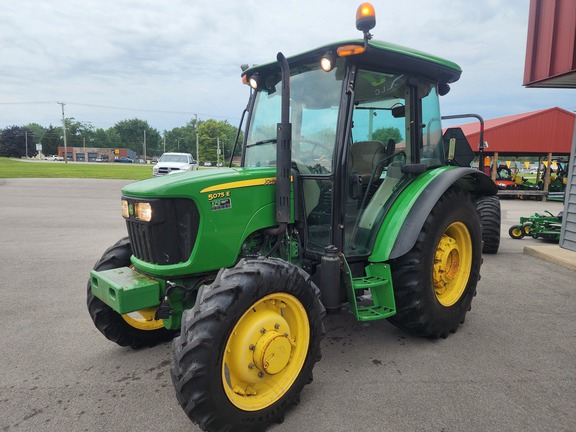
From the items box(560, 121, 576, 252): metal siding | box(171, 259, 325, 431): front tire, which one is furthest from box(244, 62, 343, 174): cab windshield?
box(560, 121, 576, 252): metal siding

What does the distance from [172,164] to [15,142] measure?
313 ft

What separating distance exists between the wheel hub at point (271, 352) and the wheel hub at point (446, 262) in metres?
1.74

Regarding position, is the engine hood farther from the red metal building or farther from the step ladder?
the red metal building

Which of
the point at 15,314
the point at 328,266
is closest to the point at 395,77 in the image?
the point at 328,266

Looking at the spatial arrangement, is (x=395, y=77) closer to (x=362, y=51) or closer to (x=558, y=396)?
(x=362, y=51)

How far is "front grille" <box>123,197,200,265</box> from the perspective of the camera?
2.51m

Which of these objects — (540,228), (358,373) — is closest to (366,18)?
(358,373)

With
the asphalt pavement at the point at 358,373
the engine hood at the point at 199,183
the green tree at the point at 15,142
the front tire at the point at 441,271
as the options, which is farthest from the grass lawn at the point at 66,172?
the green tree at the point at 15,142

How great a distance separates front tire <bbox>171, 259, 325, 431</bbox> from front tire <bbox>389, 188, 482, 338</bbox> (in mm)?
1000

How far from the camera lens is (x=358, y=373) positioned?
9.43 ft

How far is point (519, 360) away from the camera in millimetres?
3098

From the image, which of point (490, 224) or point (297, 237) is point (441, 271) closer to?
point (297, 237)

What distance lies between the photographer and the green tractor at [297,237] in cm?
226

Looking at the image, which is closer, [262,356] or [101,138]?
[262,356]
